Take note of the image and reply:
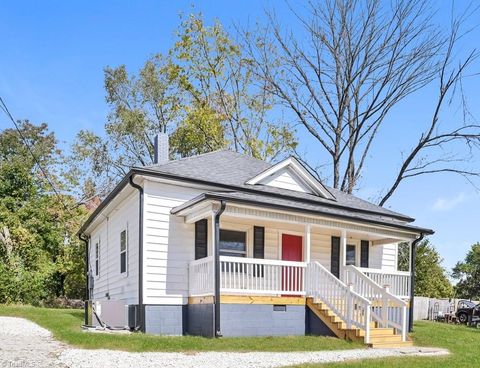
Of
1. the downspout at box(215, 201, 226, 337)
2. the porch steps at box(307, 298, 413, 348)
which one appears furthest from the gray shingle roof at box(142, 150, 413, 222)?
the porch steps at box(307, 298, 413, 348)

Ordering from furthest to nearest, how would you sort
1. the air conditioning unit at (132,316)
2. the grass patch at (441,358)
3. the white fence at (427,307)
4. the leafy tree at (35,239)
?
the white fence at (427,307) < the leafy tree at (35,239) < the air conditioning unit at (132,316) < the grass patch at (441,358)

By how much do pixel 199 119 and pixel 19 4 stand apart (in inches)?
713

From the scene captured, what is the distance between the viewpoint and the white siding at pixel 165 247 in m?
12.7

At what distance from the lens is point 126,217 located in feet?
48.6

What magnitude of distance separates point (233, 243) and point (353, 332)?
3.93 metres

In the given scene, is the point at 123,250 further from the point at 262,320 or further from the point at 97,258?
the point at 97,258

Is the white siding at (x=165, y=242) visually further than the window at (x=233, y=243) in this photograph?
No

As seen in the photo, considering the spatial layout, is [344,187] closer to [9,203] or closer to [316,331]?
[316,331]

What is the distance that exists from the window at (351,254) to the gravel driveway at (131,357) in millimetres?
5869

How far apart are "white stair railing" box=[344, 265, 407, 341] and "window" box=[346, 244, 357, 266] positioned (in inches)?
108

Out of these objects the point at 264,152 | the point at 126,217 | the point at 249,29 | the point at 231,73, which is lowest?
the point at 126,217

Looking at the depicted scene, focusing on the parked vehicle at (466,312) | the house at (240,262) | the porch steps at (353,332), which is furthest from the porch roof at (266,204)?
the parked vehicle at (466,312)

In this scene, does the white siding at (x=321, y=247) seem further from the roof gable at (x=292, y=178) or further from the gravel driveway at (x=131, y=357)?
the gravel driveway at (x=131, y=357)

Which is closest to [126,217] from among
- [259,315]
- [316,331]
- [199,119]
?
[259,315]
